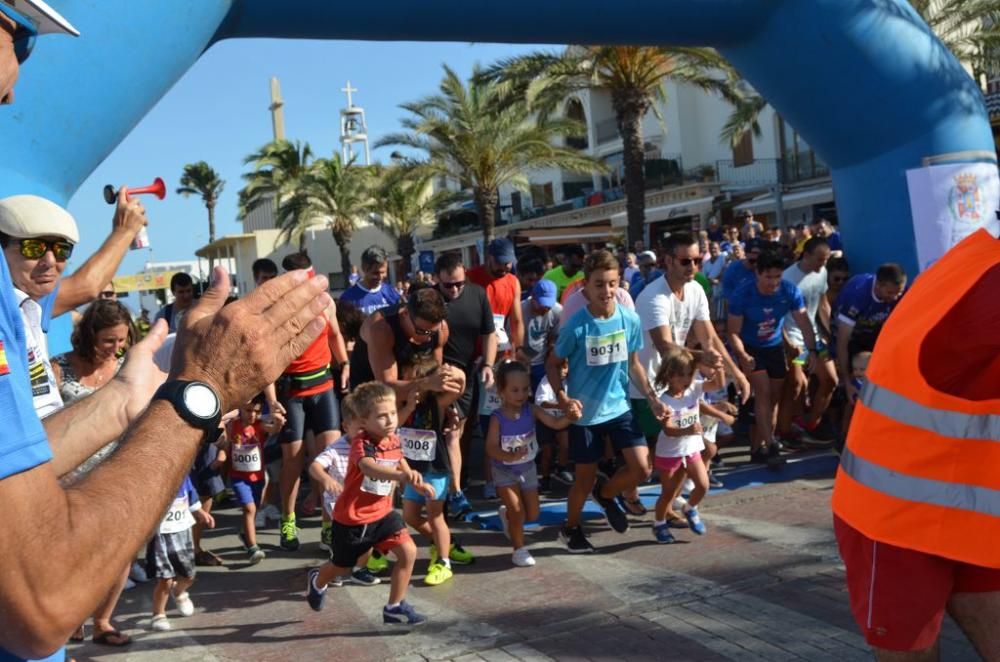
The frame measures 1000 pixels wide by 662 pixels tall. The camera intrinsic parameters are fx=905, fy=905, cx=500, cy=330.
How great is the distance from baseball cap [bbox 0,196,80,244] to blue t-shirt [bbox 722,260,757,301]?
623cm

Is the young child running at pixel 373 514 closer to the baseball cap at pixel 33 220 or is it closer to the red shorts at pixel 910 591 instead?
the baseball cap at pixel 33 220

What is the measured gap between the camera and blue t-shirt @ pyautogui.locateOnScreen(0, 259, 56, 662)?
1.23 meters

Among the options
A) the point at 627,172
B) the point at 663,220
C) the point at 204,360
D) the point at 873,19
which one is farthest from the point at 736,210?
the point at 204,360

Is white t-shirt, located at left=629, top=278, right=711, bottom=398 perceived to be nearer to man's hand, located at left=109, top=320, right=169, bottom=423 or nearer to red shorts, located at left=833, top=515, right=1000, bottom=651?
red shorts, located at left=833, top=515, right=1000, bottom=651

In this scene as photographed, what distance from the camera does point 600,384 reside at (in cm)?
611

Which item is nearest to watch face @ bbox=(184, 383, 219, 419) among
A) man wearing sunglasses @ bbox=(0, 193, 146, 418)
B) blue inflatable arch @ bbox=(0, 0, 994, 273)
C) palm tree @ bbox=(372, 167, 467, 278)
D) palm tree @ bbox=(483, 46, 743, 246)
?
man wearing sunglasses @ bbox=(0, 193, 146, 418)

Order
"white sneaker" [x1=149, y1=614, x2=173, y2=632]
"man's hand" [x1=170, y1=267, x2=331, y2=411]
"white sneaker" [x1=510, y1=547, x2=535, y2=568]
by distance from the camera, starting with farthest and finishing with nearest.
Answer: "white sneaker" [x1=510, y1=547, x2=535, y2=568], "white sneaker" [x1=149, y1=614, x2=173, y2=632], "man's hand" [x1=170, y1=267, x2=331, y2=411]

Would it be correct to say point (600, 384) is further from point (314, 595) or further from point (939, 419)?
point (939, 419)

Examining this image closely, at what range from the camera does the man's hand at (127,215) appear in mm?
3281

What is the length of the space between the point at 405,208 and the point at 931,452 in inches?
1336

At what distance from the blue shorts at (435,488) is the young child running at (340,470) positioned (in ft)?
1.50

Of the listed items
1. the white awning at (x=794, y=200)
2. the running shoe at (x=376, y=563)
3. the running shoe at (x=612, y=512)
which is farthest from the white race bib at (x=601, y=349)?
the white awning at (x=794, y=200)

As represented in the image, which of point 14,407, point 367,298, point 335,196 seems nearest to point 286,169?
point 335,196

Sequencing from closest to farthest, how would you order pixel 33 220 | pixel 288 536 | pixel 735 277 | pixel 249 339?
pixel 249 339 < pixel 33 220 < pixel 288 536 < pixel 735 277
